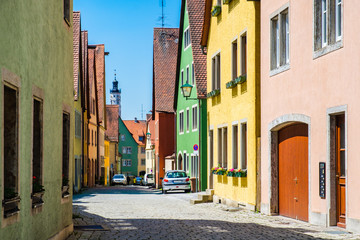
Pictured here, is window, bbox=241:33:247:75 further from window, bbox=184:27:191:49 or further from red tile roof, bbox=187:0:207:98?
window, bbox=184:27:191:49

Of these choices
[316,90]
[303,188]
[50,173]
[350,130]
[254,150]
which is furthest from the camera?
[254,150]

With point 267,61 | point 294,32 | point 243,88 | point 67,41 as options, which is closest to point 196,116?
point 243,88

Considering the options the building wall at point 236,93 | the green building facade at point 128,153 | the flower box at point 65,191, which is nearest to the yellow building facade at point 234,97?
the building wall at point 236,93

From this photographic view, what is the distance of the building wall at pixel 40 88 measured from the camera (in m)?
7.64

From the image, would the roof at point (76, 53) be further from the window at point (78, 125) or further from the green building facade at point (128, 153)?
the green building facade at point (128, 153)

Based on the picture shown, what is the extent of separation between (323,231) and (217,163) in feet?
41.6

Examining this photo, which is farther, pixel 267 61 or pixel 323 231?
pixel 267 61

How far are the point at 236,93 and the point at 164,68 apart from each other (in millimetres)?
29790

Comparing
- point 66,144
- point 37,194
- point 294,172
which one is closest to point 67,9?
point 66,144

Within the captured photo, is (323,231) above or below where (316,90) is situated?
below

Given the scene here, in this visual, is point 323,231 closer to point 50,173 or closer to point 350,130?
point 350,130

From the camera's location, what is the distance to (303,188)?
15.6m

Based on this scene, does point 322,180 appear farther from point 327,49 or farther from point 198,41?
point 198,41

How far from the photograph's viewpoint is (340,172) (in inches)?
526
